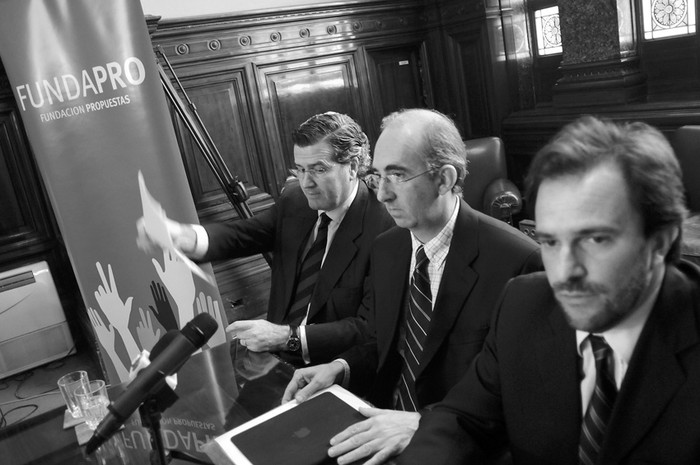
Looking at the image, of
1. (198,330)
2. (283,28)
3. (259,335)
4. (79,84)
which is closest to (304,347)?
(259,335)

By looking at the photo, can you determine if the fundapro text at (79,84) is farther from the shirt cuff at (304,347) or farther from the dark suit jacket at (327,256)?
the shirt cuff at (304,347)

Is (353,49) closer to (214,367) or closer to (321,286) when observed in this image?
(321,286)

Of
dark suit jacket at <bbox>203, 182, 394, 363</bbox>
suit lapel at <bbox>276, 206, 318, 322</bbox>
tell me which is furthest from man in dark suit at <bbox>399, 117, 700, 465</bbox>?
suit lapel at <bbox>276, 206, 318, 322</bbox>

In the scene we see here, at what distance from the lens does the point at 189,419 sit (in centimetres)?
152

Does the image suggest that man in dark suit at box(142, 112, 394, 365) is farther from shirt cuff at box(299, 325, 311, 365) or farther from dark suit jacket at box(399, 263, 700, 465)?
dark suit jacket at box(399, 263, 700, 465)

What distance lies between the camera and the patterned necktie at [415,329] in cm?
160

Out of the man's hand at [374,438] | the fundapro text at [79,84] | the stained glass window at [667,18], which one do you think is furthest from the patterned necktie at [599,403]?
the stained glass window at [667,18]

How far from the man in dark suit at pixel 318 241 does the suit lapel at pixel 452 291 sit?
0.45 meters

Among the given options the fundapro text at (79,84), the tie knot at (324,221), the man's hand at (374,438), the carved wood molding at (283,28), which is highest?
the carved wood molding at (283,28)

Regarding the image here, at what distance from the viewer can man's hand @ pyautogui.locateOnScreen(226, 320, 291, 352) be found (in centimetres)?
184

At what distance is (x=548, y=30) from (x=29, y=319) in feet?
13.0

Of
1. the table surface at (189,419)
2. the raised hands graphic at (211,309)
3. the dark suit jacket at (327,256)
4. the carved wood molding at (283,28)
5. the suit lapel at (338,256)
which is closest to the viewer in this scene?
the table surface at (189,419)

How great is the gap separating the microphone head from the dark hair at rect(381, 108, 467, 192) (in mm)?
848

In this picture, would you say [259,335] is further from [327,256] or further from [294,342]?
[327,256]
